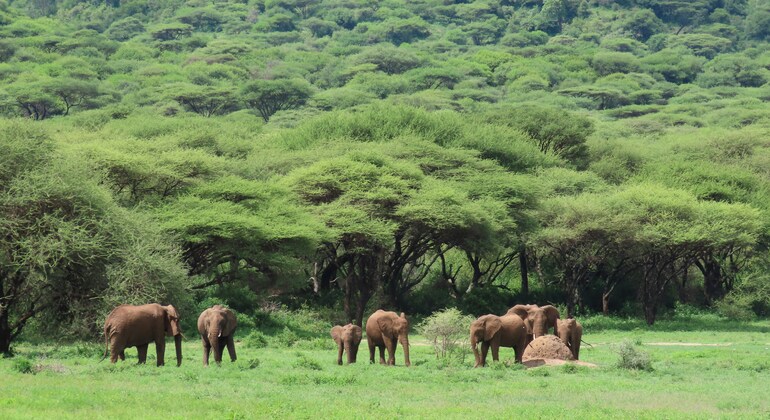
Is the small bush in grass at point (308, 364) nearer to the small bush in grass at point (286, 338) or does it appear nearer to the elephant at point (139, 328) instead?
the elephant at point (139, 328)

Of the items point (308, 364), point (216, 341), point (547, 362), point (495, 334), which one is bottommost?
point (547, 362)

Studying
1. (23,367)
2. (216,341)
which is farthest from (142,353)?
(23,367)

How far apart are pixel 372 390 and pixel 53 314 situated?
41.2 feet

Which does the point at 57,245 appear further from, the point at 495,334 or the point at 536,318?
the point at 536,318

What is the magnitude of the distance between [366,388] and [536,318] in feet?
34.3

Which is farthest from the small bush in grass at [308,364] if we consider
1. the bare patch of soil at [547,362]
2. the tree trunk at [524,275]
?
the tree trunk at [524,275]

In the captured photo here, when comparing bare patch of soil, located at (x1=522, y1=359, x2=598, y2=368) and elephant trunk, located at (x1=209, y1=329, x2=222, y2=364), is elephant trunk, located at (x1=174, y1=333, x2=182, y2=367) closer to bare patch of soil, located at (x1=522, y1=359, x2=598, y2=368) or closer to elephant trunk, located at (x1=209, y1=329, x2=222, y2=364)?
elephant trunk, located at (x1=209, y1=329, x2=222, y2=364)

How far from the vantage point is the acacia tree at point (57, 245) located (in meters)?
29.2

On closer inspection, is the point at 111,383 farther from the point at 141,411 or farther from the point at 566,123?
the point at 566,123

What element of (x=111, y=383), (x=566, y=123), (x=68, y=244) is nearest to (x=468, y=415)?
(x=111, y=383)

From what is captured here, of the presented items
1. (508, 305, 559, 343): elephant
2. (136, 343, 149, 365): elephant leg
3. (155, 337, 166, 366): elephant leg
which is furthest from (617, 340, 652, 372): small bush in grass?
(136, 343, 149, 365): elephant leg

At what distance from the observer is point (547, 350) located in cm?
2948

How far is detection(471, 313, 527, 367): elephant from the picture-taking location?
2814 centimetres

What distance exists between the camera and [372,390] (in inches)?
884
